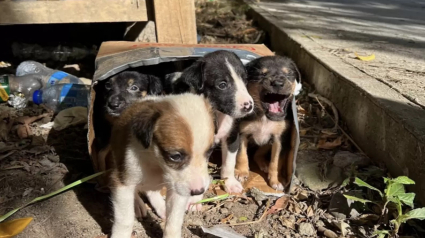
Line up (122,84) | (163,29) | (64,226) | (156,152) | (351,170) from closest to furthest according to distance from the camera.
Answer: (156,152) < (64,226) < (351,170) < (122,84) < (163,29)

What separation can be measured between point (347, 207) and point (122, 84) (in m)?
2.11

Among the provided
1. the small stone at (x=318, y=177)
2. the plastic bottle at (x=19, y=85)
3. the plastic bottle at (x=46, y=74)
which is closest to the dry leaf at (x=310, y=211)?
the small stone at (x=318, y=177)

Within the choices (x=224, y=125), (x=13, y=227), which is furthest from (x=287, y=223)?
(x=13, y=227)

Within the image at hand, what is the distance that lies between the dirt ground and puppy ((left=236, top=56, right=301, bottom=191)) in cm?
22

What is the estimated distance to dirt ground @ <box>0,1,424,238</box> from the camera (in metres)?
3.16

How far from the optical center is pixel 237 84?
366cm

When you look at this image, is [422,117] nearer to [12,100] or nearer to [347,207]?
[347,207]

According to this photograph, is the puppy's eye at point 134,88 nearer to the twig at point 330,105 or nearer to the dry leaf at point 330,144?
the dry leaf at point 330,144

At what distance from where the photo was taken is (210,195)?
12.3 ft

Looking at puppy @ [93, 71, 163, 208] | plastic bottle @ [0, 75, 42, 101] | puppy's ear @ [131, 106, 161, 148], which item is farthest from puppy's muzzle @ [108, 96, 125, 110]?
plastic bottle @ [0, 75, 42, 101]

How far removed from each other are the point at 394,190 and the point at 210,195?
4.87ft

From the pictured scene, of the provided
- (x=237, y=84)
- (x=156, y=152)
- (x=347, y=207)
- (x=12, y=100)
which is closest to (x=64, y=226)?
(x=156, y=152)

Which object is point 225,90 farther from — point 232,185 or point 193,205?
point 193,205

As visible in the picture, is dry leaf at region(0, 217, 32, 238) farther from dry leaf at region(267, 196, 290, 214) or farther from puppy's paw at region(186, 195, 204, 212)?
dry leaf at region(267, 196, 290, 214)
